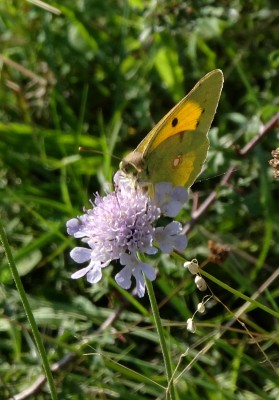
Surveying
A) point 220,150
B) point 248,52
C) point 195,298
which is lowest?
point 195,298

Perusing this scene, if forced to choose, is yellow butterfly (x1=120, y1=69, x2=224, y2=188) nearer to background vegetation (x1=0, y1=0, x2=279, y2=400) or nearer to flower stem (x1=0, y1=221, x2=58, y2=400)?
background vegetation (x1=0, y1=0, x2=279, y2=400)

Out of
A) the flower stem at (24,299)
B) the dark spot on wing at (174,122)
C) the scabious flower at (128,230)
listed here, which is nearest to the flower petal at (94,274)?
the scabious flower at (128,230)

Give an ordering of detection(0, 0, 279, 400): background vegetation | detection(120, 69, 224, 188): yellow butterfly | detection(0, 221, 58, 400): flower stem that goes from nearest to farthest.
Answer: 1. detection(0, 221, 58, 400): flower stem
2. detection(120, 69, 224, 188): yellow butterfly
3. detection(0, 0, 279, 400): background vegetation

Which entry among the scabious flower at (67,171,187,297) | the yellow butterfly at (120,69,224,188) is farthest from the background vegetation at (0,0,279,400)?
the scabious flower at (67,171,187,297)

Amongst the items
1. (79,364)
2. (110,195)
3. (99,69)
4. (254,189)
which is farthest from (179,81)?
(110,195)

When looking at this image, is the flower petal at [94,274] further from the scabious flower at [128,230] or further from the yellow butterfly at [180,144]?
the yellow butterfly at [180,144]

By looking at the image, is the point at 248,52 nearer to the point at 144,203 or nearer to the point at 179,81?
the point at 179,81

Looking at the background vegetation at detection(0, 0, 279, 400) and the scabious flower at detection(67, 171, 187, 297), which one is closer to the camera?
the scabious flower at detection(67, 171, 187, 297)
